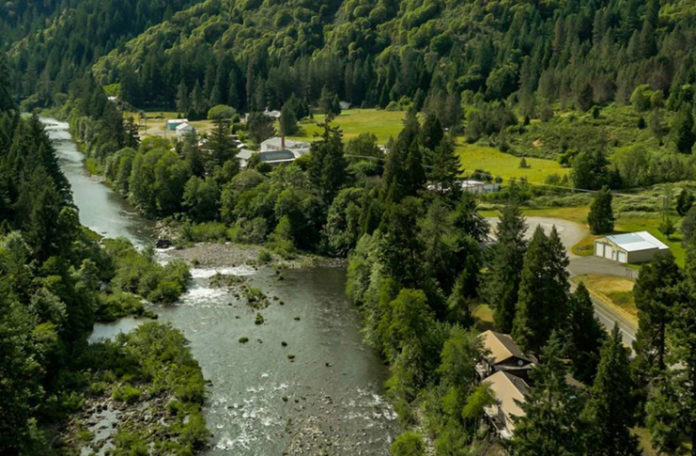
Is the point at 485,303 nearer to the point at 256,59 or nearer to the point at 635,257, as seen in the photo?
the point at 635,257

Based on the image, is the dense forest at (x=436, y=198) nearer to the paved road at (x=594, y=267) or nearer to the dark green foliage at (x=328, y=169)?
the dark green foliage at (x=328, y=169)

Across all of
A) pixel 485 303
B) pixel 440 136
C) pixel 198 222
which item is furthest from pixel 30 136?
pixel 485 303

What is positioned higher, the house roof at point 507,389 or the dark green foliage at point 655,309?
the dark green foliage at point 655,309

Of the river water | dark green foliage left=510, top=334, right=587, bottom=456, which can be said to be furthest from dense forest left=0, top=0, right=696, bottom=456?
the river water

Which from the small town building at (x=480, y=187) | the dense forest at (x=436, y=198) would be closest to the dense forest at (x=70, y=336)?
the dense forest at (x=436, y=198)

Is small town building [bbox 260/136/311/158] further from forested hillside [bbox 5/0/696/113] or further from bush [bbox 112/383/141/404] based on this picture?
bush [bbox 112/383/141/404]
